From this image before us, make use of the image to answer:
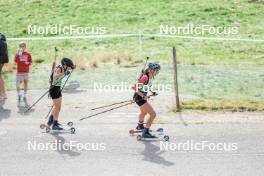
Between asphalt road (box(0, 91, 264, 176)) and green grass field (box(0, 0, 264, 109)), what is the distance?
9.95 feet

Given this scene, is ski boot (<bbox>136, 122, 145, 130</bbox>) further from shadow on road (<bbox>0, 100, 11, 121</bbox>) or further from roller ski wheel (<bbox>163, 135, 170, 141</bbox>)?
shadow on road (<bbox>0, 100, 11, 121</bbox>)

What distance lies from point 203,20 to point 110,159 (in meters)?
19.7

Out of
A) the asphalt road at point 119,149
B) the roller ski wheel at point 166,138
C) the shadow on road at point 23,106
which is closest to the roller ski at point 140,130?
the asphalt road at point 119,149

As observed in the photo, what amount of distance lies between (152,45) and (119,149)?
14.0 metres

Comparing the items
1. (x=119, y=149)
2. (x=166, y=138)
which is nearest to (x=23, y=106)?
(x=119, y=149)

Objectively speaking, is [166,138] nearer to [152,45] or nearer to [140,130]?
[140,130]

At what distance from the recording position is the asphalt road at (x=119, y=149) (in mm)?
12125

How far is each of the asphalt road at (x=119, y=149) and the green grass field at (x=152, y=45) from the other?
9.95 ft

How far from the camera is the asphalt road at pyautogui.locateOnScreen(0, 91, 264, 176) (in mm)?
12125

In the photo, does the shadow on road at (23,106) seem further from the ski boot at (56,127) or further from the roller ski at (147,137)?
the roller ski at (147,137)

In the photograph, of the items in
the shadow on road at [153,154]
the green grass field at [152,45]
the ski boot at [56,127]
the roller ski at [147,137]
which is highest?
the green grass field at [152,45]

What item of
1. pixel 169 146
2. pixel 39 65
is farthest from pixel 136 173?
pixel 39 65

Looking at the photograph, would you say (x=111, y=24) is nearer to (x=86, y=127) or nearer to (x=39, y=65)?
(x=39, y=65)

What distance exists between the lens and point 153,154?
13094 mm
